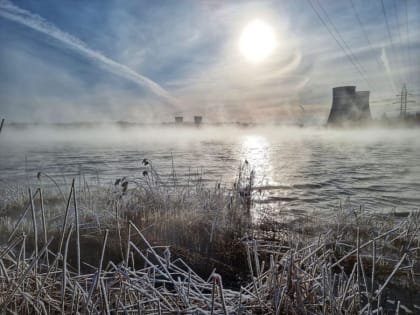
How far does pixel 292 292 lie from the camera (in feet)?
7.23

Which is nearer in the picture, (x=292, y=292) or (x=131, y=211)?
(x=292, y=292)

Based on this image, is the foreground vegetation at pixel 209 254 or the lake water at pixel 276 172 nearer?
the foreground vegetation at pixel 209 254

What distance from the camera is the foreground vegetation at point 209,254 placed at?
217cm

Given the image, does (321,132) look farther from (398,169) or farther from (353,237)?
(353,237)

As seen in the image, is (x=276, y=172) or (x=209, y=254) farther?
(x=276, y=172)

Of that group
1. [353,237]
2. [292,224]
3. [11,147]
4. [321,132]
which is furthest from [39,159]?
[321,132]

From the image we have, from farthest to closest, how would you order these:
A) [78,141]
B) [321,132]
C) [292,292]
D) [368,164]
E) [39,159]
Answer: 1. [321,132]
2. [78,141]
3. [368,164]
4. [39,159]
5. [292,292]

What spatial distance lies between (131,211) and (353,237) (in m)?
3.71

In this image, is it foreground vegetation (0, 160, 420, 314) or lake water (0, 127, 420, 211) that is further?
lake water (0, 127, 420, 211)

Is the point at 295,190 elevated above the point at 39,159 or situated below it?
below

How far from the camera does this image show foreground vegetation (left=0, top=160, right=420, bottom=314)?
2.17m

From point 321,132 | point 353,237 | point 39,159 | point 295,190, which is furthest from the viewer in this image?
point 321,132

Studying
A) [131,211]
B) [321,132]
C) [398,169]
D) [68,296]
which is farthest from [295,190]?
[321,132]

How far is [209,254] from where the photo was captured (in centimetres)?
429
